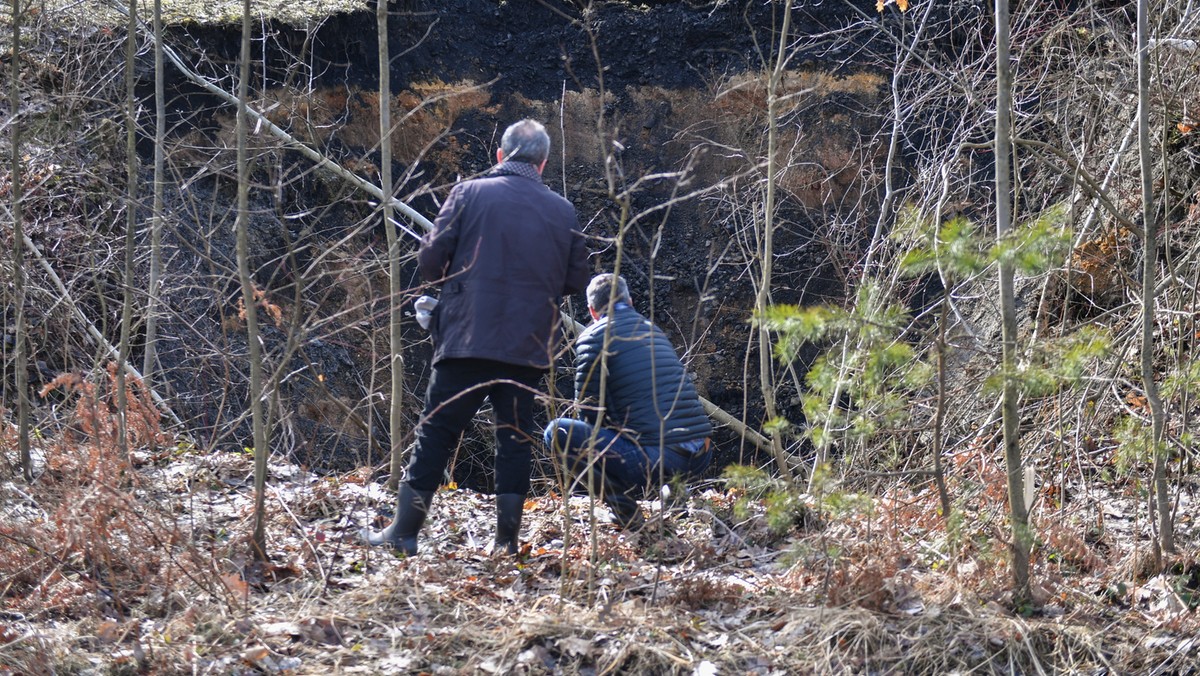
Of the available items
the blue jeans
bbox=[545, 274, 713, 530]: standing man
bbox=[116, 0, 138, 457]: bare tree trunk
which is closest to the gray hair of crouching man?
bbox=[545, 274, 713, 530]: standing man

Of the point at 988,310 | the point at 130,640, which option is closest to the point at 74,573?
the point at 130,640

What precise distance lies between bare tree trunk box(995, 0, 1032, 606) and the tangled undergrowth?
0.33 ft

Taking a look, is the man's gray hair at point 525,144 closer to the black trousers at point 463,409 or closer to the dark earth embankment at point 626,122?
the black trousers at point 463,409

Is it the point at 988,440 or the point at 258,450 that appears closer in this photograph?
the point at 258,450

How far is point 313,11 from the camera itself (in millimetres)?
10344

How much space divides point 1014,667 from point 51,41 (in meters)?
7.61

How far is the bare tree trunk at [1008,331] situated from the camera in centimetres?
445

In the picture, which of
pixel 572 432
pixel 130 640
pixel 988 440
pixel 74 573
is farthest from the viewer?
pixel 988 440

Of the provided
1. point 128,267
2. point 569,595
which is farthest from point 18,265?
point 569,595

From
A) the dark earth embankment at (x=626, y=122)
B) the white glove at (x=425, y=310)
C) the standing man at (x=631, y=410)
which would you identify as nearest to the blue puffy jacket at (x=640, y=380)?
the standing man at (x=631, y=410)

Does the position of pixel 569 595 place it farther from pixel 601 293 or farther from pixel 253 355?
pixel 253 355

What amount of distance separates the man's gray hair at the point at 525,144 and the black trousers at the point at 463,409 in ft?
3.13

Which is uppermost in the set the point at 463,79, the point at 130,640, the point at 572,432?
the point at 463,79

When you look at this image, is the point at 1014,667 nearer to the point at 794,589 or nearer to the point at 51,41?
the point at 794,589
